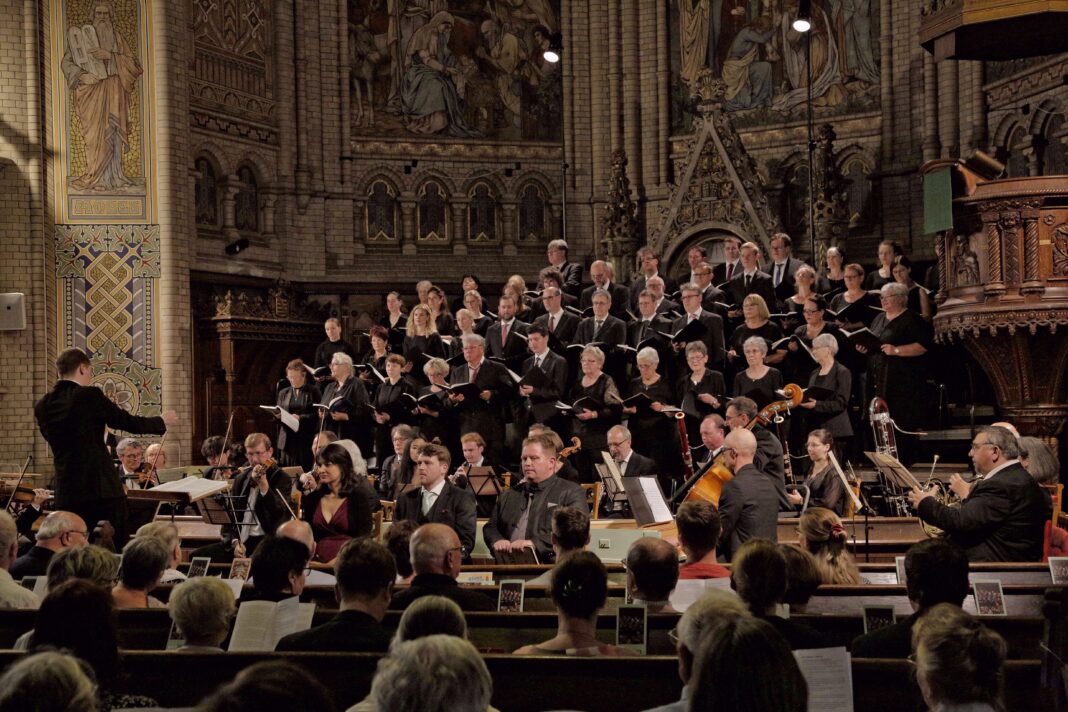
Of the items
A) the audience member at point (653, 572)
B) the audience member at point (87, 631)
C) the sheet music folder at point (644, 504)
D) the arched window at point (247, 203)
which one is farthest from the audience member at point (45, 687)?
the arched window at point (247, 203)

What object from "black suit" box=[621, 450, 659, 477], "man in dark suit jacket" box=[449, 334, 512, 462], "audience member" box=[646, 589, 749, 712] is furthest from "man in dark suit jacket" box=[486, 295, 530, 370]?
"audience member" box=[646, 589, 749, 712]

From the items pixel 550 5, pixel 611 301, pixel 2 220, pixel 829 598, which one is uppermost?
pixel 550 5

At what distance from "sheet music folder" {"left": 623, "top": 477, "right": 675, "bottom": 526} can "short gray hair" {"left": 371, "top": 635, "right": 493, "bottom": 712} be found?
507 centimetres

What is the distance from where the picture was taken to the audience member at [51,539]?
6051 millimetres

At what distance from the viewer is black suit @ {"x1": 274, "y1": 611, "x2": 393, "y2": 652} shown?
4039 mm

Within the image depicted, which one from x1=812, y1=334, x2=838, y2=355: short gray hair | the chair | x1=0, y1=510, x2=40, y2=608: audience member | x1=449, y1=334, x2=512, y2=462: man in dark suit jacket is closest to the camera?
x1=0, y1=510, x2=40, y2=608: audience member

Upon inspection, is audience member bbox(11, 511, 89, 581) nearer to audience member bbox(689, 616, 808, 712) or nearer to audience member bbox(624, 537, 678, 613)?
audience member bbox(624, 537, 678, 613)

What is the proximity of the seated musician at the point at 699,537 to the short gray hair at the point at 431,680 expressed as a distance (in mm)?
2898

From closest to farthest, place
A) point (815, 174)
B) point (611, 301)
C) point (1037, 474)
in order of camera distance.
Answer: point (1037, 474)
point (611, 301)
point (815, 174)

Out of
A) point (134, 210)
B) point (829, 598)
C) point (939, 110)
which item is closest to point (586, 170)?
point (939, 110)

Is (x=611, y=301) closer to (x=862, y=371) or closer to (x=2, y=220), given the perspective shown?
(x=862, y=371)

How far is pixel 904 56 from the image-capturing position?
16.4 m

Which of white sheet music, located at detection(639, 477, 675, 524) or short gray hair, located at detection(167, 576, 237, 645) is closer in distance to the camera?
short gray hair, located at detection(167, 576, 237, 645)

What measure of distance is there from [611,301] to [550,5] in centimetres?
811
